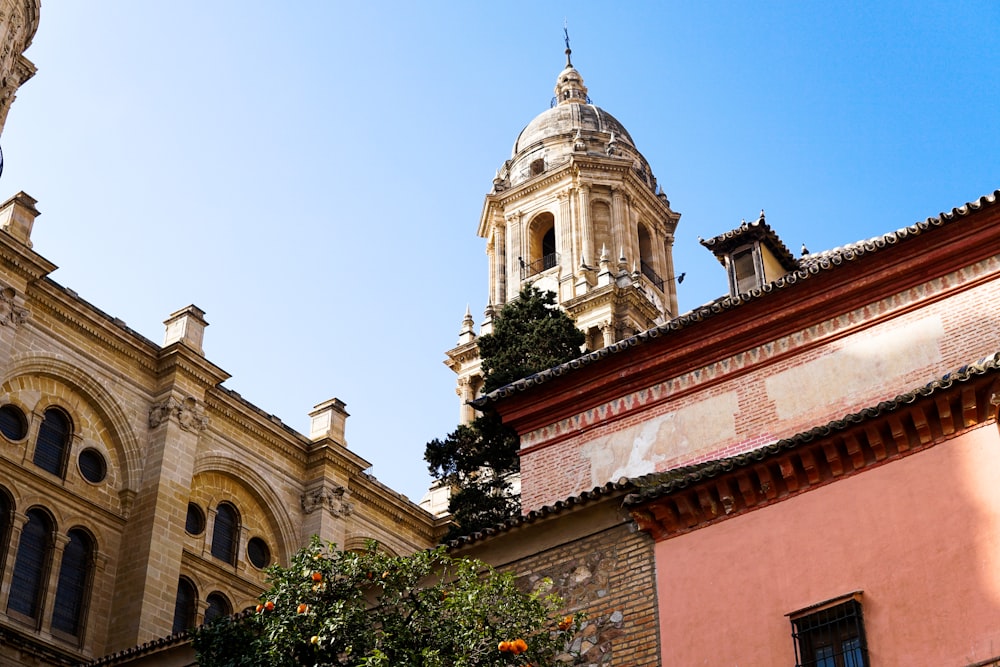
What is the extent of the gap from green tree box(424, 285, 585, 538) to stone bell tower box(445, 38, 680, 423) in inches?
553

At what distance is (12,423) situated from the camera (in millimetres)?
25672

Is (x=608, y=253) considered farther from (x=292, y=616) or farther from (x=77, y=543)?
(x=292, y=616)

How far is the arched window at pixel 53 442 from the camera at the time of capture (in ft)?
85.1

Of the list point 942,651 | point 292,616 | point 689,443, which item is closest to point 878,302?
point 689,443

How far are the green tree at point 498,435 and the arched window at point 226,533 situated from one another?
5176 millimetres

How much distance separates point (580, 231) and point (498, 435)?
853 inches

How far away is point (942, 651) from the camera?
445 inches

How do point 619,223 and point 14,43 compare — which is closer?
point 14,43

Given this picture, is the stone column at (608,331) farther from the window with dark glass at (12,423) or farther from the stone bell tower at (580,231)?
the window with dark glass at (12,423)

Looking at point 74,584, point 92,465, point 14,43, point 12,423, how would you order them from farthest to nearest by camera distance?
point 14,43
point 92,465
point 12,423
point 74,584

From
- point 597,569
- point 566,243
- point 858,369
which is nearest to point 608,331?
point 566,243

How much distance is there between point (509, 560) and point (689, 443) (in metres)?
3.73

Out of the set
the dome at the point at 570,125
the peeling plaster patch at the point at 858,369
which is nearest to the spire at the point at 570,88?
the dome at the point at 570,125

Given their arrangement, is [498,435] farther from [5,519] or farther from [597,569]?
[597,569]
